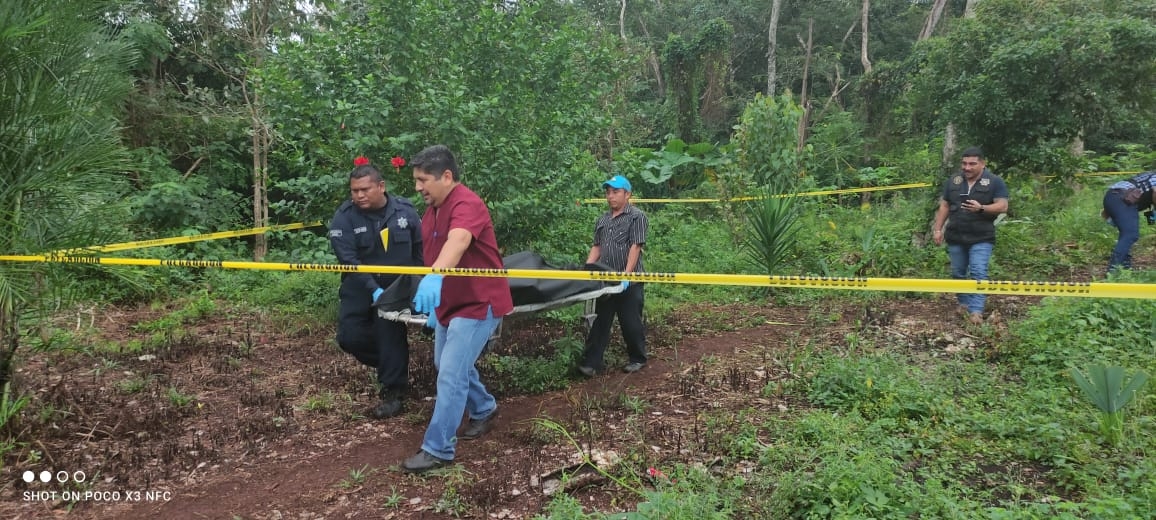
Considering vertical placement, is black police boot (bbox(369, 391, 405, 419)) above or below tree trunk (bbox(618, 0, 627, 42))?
below

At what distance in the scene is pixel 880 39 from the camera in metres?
25.6

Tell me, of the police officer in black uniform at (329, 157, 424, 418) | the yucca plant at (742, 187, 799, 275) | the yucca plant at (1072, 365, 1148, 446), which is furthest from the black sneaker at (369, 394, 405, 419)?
the yucca plant at (742, 187, 799, 275)

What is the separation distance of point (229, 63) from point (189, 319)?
524 centimetres

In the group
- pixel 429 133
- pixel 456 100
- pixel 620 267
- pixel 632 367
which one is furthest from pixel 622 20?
pixel 632 367

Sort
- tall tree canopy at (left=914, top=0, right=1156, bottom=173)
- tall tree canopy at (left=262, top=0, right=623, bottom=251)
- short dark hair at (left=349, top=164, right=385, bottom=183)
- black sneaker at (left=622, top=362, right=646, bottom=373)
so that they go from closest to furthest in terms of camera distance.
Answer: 1. short dark hair at (left=349, top=164, right=385, bottom=183)
2. black sneaker at (left=622, top=362, right=646, bottom=373)
3. tall tree canopy at (left=262, top=0, right=623, bottom=251)
4. tall tree canopy at (left=914, top=0, right=1156, bottom=173)

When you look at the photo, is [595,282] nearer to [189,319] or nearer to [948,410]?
[948,410]

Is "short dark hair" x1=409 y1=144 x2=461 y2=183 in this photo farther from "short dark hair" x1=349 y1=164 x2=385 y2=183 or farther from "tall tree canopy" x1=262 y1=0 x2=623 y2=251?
"tall tree canopy" x1=262 y1=0 x2=623 y2=251

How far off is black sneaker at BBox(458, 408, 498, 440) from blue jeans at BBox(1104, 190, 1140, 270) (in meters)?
6.19

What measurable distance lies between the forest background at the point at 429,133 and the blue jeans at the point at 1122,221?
1.74ft

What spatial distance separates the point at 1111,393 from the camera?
3215 mm

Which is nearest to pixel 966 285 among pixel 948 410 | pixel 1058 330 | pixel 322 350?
pixel 948 410

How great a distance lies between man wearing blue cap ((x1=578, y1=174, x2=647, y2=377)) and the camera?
4891mm

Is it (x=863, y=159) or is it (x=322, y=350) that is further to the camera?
(x=863, y=159)

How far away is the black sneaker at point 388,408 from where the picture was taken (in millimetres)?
4270
